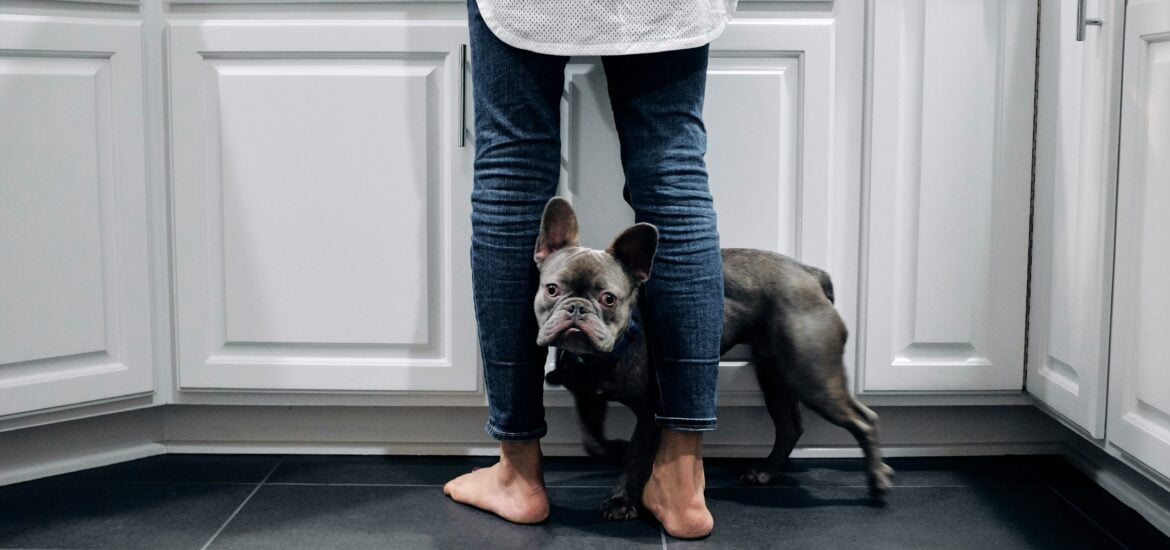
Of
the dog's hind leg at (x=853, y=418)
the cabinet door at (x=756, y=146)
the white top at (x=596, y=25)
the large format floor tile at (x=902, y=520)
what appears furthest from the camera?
the cabinet door at (x=756, y=146)

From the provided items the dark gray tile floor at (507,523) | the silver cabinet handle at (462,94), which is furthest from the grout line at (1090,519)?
the silver cabinet handle at (462,94)

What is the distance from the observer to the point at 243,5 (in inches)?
68.2

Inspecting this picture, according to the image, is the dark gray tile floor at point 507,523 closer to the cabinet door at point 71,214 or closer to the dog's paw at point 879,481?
the dog's paw at point 879,481

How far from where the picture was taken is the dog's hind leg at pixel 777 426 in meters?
1.71

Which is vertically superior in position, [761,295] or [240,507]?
[761,295]

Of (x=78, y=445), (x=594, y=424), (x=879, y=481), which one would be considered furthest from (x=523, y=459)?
(x=78, y=445)

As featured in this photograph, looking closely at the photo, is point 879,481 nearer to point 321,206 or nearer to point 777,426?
point 777,426

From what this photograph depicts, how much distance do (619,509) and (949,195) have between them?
737 mm

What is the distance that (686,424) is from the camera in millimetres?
1451

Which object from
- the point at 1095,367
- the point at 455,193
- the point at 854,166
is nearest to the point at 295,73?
the point at 455,193

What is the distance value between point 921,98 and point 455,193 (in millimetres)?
762

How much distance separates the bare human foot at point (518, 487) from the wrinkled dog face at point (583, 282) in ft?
0.67

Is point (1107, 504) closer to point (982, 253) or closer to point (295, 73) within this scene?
point (982, 253)

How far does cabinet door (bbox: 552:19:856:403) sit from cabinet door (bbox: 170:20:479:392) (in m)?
0.20
